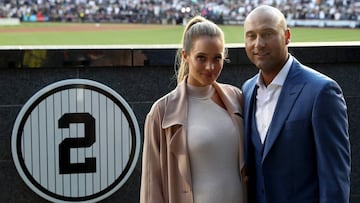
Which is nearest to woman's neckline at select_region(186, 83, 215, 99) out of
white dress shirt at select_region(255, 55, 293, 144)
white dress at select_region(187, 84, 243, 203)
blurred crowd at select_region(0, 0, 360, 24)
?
white dress at select_region(187, 84, 243, 203)

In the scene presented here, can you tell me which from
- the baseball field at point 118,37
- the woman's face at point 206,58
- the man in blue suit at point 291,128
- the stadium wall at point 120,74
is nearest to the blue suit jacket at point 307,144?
the man in blue suit at point 291,128

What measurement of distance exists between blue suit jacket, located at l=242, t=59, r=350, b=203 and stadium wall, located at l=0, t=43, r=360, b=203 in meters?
2.13

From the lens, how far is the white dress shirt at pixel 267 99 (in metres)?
2.43

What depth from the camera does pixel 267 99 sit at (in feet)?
8.12

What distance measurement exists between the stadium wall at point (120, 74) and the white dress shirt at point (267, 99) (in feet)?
6.49

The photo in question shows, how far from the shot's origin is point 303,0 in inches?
1617

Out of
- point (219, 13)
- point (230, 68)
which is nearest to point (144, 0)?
point (219, 13)

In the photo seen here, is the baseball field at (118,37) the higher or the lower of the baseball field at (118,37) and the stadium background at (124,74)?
the lower

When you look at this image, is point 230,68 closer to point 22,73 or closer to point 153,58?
point 153,58

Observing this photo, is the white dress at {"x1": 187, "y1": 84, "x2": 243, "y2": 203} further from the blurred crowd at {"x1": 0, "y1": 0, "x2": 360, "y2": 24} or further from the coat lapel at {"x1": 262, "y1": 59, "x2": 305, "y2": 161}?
the blurred crowd at {"x1": 0, "y1": 0, "x2": 360, "y2": 24}

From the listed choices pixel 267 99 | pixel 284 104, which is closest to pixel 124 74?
pixel 267 99

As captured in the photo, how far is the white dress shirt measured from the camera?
2432 mm

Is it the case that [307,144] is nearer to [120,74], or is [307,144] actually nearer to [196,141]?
[196,141]

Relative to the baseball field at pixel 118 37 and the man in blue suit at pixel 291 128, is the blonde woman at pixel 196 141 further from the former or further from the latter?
the baseball field at pixel 118 37
